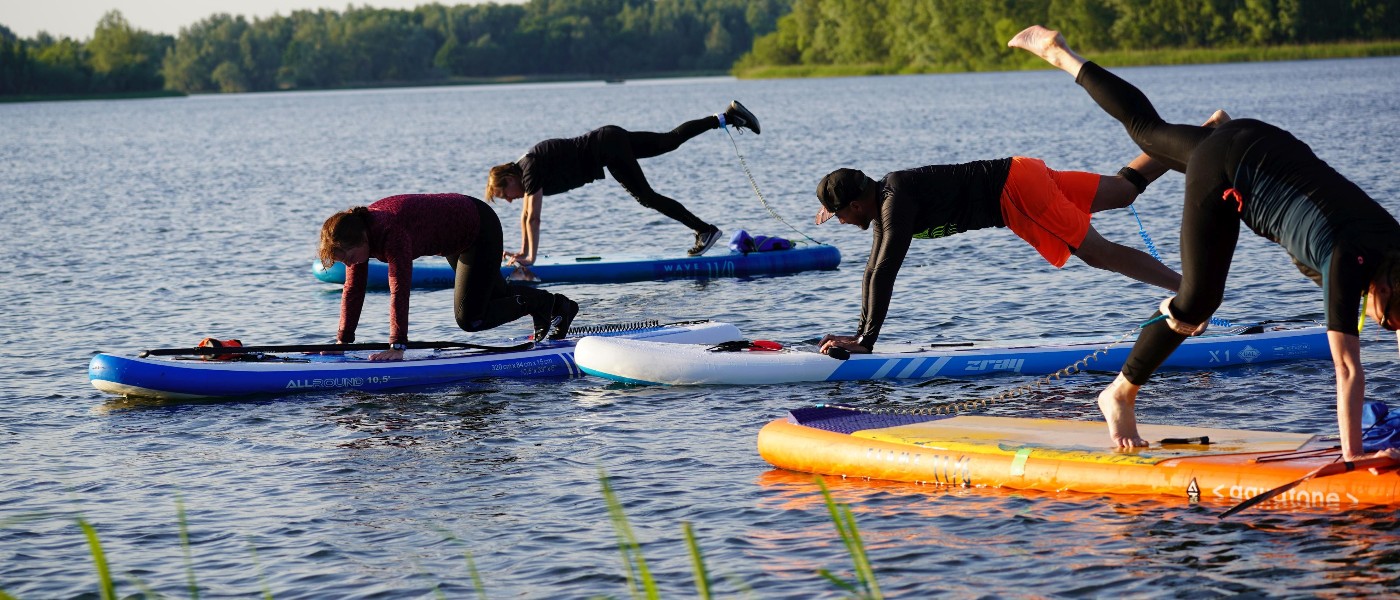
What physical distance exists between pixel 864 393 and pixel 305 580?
500cm

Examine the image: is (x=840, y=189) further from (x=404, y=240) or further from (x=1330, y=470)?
(x=1330, y=470)

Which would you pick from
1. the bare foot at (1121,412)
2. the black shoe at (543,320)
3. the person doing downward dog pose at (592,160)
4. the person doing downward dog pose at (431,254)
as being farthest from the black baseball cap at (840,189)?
the person doing downward dog pose at (592,160)

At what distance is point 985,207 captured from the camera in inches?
432

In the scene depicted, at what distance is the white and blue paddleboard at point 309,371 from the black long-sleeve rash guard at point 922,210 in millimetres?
2808

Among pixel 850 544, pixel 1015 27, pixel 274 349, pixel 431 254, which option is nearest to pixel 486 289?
pixel 431 254

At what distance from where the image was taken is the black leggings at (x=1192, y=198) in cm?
729

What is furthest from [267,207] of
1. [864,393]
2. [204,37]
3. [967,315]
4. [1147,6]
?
[204,37]

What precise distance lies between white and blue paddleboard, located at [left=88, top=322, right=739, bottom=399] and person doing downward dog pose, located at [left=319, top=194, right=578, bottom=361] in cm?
22

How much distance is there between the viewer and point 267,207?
1321 inches

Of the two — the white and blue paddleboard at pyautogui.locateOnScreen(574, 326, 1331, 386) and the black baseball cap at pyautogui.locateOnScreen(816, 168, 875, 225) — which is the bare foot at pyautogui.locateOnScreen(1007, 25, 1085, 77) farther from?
the white and blue paddleboard at pyautogui.locateOnScreen(574, 326, 1331, 386)

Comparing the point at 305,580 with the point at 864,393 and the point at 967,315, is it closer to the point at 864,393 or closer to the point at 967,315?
the point at 864,393

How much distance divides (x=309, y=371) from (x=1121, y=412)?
6.60m

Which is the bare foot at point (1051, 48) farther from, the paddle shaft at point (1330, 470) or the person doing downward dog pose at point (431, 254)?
the person doing downward dog pose at point (431, 254)

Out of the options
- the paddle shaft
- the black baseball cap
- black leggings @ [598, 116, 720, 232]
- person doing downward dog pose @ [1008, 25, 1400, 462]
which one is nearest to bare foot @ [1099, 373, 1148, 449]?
person doing downward dog pose @ [1008, 25, 1400, 462]
